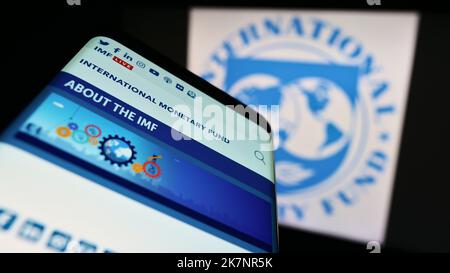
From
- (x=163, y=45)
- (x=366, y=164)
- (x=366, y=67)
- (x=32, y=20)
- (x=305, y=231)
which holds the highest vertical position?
(x=163, y=45)

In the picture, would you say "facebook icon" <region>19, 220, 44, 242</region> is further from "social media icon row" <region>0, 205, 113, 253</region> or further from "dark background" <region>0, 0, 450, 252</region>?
"dark background" <region>0, 0, 450, 252</region>

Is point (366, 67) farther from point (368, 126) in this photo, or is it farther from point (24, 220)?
point (24, 220)

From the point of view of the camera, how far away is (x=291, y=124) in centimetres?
213

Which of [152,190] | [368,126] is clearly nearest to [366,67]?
[368,126]

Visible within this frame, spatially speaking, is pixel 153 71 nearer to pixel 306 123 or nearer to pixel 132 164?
pixel 132 164

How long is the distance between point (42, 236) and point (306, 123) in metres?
1.94

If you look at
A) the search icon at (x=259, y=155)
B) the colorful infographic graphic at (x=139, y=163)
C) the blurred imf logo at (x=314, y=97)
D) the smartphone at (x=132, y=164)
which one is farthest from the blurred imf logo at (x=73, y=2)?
the blurred imf logo at (x=314, y=97)

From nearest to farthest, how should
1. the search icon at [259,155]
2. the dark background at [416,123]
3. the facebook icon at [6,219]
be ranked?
the facebook icon at [6,219] < the search icon at [259,155] < the dark background at [416,123]

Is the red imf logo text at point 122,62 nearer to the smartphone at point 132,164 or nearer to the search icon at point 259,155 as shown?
the smartphone at point 132,164

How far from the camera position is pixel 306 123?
82.6 inches

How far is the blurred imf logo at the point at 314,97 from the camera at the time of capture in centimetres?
Answer: 199

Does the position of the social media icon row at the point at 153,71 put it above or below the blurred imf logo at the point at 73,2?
below

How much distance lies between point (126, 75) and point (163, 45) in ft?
6.55

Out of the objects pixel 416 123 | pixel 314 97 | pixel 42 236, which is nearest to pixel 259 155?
pixel 42 236
